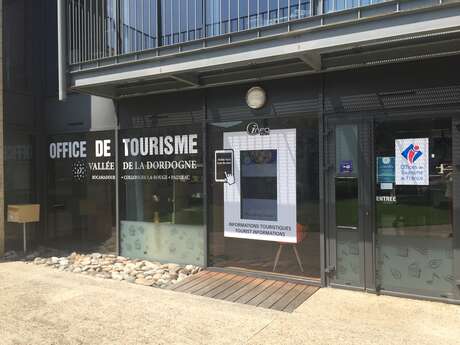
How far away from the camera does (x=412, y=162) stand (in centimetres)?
506

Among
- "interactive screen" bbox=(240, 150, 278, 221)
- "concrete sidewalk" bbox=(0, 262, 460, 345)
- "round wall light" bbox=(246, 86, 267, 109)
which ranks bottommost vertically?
"concrete sidewalk" bbox=(0, 262, 460, 345)

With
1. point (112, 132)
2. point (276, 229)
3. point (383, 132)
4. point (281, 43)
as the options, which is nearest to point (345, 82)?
point (383, 132)

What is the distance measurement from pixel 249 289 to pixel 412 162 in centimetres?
246

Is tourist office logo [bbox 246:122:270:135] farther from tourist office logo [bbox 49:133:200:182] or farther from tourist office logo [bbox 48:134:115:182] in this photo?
tourist office logo [bbox 48:134:115:182]

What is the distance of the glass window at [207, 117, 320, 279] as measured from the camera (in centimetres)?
575

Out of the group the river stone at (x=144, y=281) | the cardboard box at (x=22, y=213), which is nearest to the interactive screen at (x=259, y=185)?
the river stone at (x=144, y=281)

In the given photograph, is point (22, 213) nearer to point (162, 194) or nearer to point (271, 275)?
A: point (162, 194)

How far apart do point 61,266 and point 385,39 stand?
5.61 meters

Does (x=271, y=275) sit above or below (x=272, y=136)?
below

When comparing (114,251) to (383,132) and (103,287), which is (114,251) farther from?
(383,132)

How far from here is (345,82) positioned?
17.8 feet

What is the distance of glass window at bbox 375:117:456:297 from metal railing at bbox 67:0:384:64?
5.21 feet

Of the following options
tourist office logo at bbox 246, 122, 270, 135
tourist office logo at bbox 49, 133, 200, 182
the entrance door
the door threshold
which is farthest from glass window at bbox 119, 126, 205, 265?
the entrance door

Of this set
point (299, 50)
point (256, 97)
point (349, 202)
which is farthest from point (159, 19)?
point (349, 202)
